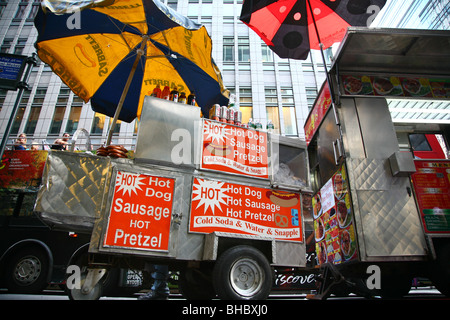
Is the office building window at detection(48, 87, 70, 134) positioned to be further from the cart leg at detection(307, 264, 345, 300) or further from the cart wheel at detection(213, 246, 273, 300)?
the cart leg at detection(307, 264, 345, 300)

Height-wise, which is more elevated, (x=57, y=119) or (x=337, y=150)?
(x=57, y=119)

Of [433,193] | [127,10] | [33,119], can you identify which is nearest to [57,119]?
[33,119]

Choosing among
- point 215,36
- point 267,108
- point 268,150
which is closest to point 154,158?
point 268,150

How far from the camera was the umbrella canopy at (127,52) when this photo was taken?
4.11 metres

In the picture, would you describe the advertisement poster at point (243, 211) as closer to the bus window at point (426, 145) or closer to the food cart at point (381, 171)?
the food cart at point (381, 171)

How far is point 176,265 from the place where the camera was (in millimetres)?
3422

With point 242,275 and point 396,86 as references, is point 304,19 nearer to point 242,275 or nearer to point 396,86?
point 396,86

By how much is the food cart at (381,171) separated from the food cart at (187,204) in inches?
48.8

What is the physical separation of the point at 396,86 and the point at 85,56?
6277mm

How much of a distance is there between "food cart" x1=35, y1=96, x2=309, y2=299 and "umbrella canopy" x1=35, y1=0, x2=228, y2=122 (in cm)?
154

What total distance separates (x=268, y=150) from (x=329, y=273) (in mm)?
2547

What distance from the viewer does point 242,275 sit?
3.19 metres
